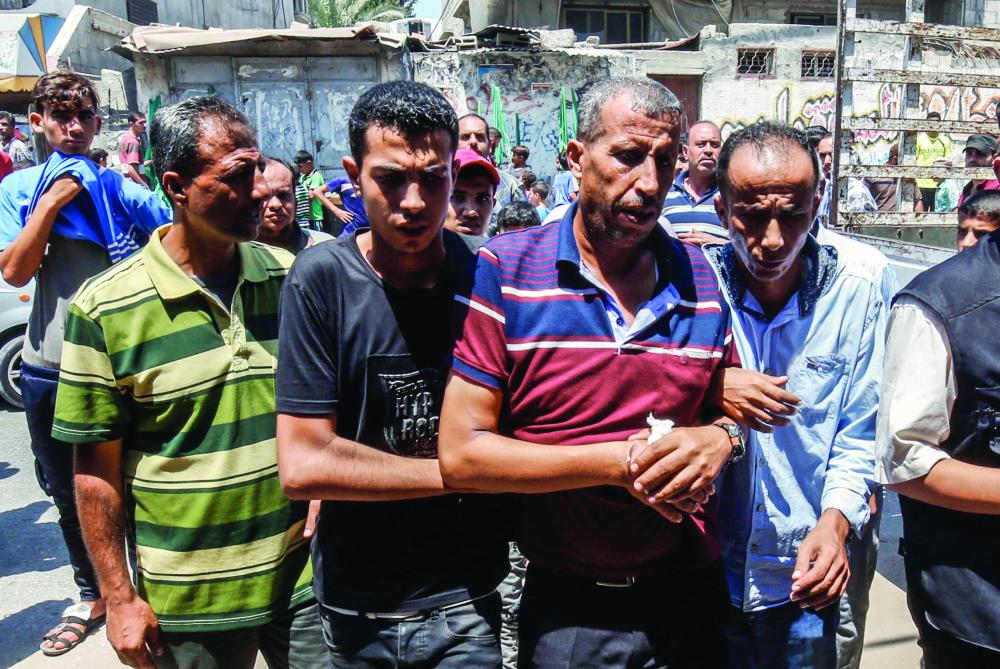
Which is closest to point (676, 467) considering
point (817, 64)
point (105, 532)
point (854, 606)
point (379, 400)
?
point (379, 400)

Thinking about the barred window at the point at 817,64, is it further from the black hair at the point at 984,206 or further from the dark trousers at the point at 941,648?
the dark trousers at the point at 941,648

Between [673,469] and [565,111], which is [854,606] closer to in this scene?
[673,469]

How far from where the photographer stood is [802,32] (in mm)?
17562

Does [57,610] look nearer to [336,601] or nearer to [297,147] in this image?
[336,601]

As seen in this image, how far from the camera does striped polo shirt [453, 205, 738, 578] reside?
5.81ft

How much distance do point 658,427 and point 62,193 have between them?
9.72 feet

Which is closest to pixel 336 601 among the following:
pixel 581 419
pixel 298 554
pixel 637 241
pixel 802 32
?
pixel 298 554

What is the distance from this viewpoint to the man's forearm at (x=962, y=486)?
6.00 ft

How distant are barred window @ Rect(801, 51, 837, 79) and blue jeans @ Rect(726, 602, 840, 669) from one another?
58.0ft

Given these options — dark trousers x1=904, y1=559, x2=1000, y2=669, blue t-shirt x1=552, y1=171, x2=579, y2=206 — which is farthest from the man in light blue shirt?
blue t-shirt x1=552, y1=171, x2=579, y2=206

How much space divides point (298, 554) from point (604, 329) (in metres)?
1.13

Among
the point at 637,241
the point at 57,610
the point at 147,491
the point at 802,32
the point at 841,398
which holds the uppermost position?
the point at 802,32

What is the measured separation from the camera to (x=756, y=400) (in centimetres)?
181

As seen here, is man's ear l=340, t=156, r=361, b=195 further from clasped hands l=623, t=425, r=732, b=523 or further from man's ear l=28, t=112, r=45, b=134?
man's ear l=28, t=112, r=45, b=134
